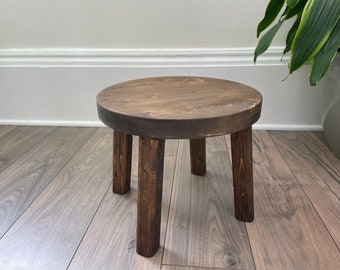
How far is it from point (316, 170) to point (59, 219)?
79cm

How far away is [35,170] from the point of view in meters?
1.02

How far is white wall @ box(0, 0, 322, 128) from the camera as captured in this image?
1.25m

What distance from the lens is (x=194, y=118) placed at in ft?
1.85

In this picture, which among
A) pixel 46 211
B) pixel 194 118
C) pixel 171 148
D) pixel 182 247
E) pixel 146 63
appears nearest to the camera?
pixel 194 118

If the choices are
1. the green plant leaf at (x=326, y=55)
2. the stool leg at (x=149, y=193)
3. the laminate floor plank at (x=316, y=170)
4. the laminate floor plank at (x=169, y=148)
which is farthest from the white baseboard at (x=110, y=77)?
the stool leg at (x=149, y=193)

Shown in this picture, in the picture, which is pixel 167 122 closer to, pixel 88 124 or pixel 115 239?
pixel 115 239

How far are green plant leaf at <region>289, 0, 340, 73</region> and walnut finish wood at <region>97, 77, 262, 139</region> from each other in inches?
5.6

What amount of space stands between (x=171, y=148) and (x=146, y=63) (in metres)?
0.40

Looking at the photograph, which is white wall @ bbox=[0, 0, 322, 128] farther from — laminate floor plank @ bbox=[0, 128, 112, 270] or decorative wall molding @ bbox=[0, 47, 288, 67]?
laminate floor plank @ bbox=[0, 128, 112, 270]

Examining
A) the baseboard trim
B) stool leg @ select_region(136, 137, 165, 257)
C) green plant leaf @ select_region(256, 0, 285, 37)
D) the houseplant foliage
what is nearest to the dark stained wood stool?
stool leg @ select_region(136, 137, 165, 257)

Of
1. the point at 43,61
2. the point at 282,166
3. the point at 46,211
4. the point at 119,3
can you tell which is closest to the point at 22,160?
the point at 46,211

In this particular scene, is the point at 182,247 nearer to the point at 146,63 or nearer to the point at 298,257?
the point at 298,257

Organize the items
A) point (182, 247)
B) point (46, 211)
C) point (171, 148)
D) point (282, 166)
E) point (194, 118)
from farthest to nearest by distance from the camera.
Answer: point (171, 148) < point (282, 166) < point (46, 211) < point (182, 247) < point (194, 118)

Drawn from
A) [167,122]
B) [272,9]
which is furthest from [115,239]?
[272,9]
